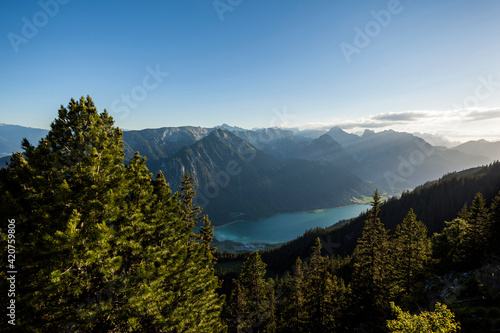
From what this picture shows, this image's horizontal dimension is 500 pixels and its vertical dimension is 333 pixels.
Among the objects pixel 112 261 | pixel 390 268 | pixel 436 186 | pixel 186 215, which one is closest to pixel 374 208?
pixel 390 268

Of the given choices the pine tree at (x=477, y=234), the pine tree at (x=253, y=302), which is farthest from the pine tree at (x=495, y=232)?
the pine tree at (x=253, y=302)

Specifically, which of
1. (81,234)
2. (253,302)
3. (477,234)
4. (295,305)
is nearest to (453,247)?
(477,234)

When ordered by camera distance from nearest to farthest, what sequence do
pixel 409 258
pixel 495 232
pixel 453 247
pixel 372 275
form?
pixel 372 275 < pixel 409 258 < pixel 495 232 < pixel 453 247

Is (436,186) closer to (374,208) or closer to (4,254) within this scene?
(374,208)

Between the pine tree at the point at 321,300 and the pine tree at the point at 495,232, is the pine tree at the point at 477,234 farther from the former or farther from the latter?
the pine tree at the point at 321,300

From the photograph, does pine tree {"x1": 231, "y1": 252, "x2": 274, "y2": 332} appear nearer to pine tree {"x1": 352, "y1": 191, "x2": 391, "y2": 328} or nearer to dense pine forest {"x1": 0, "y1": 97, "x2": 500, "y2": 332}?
dense pine forest {"x1": 0, "y1": 97, "x2": 500, "y2": 332}

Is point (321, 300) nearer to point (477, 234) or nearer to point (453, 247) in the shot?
point (453, 247)

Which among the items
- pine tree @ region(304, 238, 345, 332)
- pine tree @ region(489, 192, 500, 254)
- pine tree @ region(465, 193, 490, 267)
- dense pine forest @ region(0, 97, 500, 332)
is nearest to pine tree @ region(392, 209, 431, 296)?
dense pine forest @ region(0, 97, 500, 332)
